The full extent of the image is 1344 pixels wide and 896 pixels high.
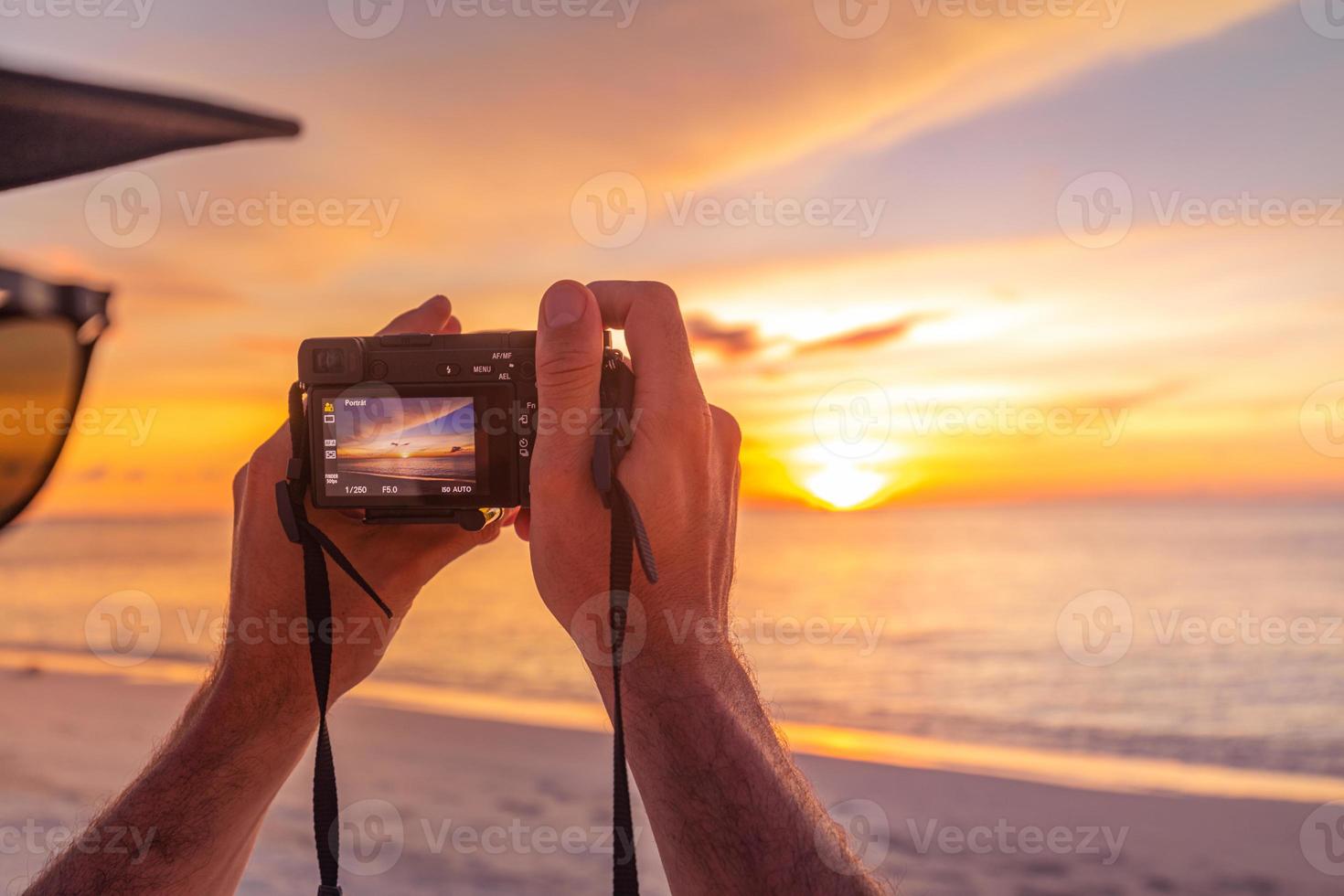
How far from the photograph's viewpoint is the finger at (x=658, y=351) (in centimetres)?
134

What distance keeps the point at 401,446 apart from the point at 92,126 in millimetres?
2190

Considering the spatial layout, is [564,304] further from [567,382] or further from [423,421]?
[423,421]

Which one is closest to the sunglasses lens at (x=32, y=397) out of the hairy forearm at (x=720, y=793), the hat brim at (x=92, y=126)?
the hat brim at (x=92, y=126)

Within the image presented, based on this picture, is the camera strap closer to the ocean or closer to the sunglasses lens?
the ocean

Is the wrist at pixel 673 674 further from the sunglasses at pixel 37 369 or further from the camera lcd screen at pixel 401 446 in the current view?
the sunglasses at pixel 37 369

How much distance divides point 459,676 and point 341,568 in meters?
10.8

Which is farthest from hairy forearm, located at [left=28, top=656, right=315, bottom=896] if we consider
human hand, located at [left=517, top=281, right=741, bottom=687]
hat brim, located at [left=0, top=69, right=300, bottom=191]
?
hat brim, located at [left=0, top=69, right=300, bottom=191]

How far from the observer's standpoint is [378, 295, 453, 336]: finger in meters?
2.15

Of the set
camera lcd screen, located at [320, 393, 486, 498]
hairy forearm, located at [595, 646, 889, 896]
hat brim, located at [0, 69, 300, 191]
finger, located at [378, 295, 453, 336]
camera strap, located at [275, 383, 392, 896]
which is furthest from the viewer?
hat brim, located at [0, 69, 300, 191]

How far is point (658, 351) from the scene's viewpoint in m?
1.35

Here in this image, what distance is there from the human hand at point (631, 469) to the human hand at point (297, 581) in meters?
0.50

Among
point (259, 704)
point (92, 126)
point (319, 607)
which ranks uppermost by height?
point (92, 126)

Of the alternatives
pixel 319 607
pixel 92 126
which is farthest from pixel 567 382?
Result: pixel 92 126

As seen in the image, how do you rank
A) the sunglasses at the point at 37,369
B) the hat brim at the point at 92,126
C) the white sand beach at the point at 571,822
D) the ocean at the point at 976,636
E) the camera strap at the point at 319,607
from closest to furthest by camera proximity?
1. the camera strap at the point at 319,607
2. the hat brim at the point at 92,126
3. the sunglasses at the point at 37,369
4. the white sand beach at the point at 571,822
5. the ocean at the point at 976,636
